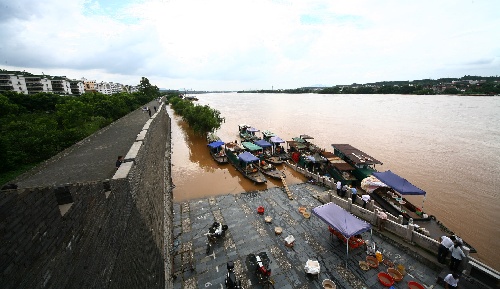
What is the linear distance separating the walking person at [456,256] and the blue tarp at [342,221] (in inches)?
123

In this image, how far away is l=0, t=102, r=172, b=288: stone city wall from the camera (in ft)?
10.0

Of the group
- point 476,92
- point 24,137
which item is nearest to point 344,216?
point 24,137

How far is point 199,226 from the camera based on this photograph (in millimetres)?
13094

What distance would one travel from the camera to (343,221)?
10641mm

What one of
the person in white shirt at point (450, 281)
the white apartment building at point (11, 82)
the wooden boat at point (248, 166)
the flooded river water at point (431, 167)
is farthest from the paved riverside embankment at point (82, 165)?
the white apartment building at point (11, 82)

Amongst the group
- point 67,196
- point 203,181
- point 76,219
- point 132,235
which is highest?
point 67,196

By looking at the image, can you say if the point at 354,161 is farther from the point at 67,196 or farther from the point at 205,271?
the point at 67,196

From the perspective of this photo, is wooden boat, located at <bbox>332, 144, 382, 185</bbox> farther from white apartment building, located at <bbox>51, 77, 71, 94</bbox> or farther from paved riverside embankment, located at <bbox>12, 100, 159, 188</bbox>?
white apartment building, located at <bbox>51, 77, 71, 94</bbox>

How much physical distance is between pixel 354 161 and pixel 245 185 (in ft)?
31.8

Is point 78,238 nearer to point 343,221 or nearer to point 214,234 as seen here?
point 214,234

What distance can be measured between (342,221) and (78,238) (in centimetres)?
1016

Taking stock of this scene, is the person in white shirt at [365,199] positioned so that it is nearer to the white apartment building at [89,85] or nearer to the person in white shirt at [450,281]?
the person in white shirt at [450,281]

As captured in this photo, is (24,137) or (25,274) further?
(24,137)

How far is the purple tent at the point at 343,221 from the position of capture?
10.2 metres
